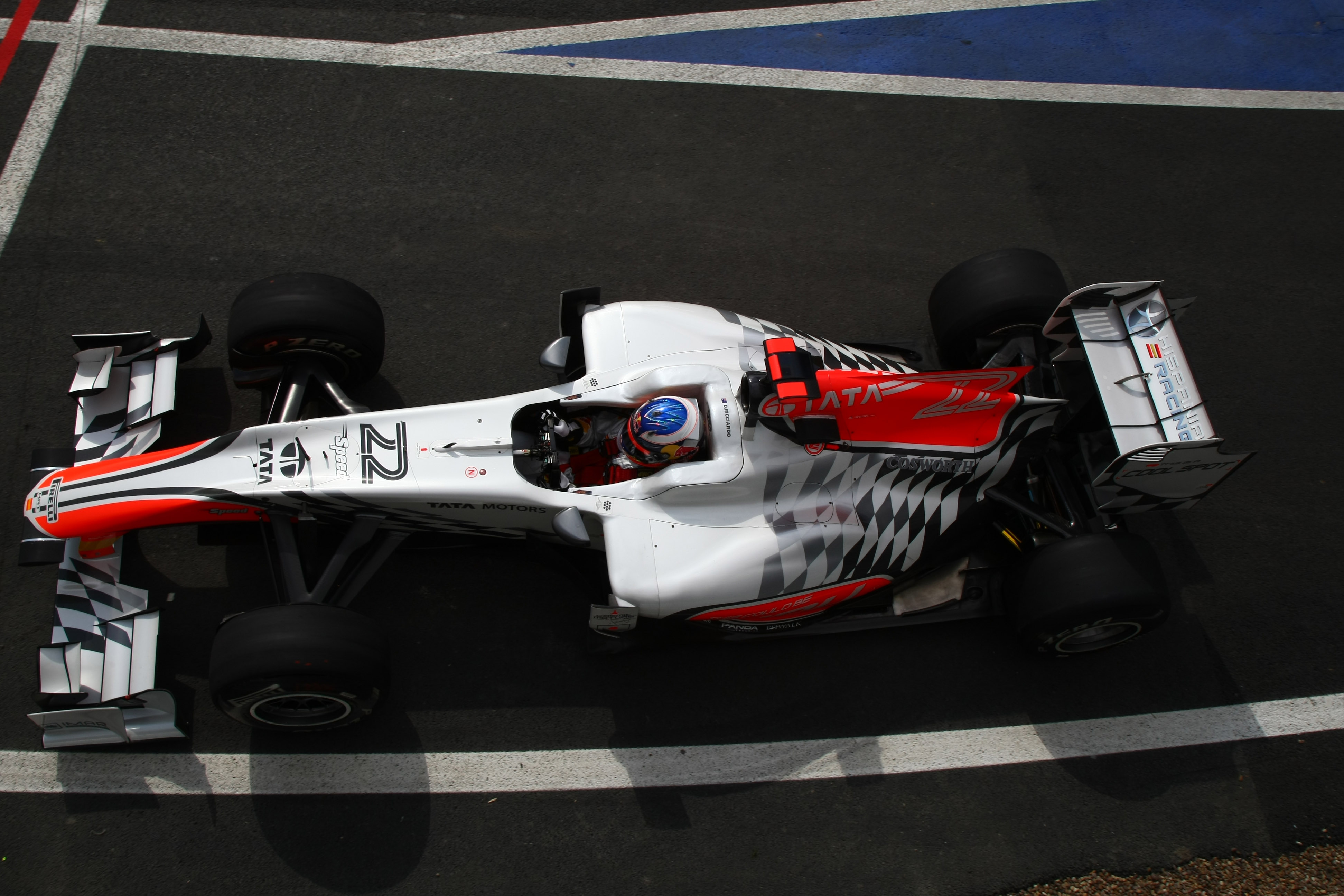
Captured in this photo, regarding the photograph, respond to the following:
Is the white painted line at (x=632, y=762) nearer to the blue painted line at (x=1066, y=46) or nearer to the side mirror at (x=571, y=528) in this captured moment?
the side mirror at (x=571, y=528)

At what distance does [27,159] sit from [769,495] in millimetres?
5443

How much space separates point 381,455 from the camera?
4.21 metres

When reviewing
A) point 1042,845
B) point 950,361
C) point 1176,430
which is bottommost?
point 1042,845

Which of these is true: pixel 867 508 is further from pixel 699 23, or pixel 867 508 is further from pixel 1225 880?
pixel 699 23

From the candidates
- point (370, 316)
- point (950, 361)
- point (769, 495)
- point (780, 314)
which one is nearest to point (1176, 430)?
point (950, 361)

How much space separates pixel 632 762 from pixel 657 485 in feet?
4.98

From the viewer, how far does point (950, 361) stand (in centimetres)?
534

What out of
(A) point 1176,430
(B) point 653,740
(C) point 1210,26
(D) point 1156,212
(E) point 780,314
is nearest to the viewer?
(A) point 1176,430

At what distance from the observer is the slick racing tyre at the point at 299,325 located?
4.55 m

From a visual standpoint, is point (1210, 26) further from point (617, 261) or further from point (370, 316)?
point (370, 316)

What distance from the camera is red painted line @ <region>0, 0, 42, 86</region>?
6.06 m

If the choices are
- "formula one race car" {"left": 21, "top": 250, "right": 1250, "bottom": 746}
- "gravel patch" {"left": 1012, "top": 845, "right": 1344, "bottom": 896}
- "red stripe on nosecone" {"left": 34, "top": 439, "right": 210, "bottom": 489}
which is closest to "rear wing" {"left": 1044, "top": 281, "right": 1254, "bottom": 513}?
"formula one race car" {"left": 21, "top": 250, "right": 1250, "bottom": 746}

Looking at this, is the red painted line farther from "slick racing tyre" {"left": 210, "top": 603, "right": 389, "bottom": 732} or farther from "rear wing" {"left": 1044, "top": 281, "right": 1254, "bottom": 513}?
"rear wing" {"left": 1044, "top": 281, "right": 1254, "bottom": 513}

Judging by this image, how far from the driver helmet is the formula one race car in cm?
1
